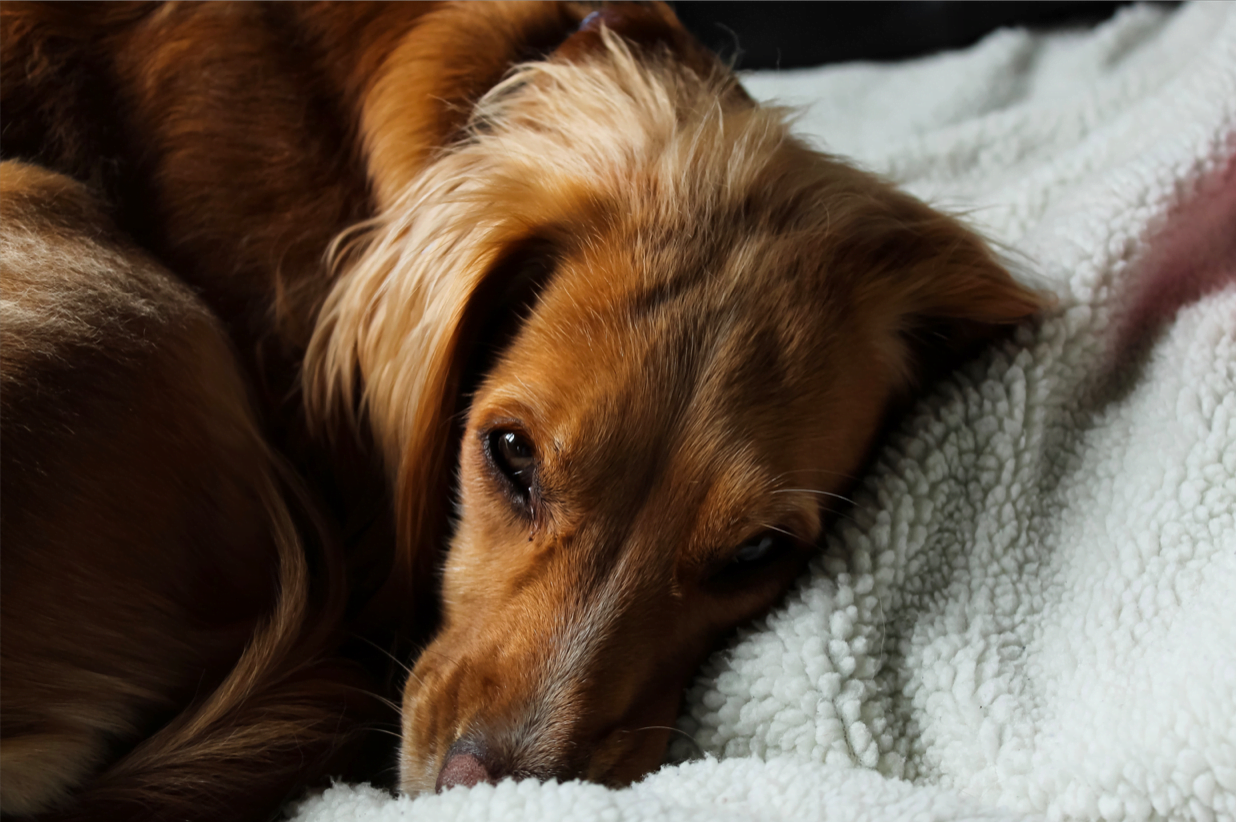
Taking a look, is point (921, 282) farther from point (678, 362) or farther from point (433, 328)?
point (433, 328)

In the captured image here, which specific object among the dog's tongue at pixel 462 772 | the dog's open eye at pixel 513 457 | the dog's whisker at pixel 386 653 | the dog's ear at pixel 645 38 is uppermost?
the dog's ear at pixel 645 38

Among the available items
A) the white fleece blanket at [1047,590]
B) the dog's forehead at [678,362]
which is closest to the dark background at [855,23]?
the white fleece blanket at [1047,590]

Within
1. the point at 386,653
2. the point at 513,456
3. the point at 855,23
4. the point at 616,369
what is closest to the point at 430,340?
the point at 513,456

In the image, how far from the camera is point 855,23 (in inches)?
98.7

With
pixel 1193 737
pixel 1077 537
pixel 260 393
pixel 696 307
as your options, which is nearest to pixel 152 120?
pixel 260 393

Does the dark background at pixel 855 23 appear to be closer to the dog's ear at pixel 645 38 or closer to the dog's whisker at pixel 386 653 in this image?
the dog's ear at pixel 645 38

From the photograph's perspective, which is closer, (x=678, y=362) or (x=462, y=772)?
(x=462, y=772)

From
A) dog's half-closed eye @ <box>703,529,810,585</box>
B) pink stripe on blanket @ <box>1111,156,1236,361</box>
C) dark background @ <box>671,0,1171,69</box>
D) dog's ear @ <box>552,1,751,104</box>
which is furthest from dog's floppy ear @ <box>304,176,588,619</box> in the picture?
dark background @ <box>671,0,1171,69</box>

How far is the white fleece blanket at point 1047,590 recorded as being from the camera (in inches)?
39.8

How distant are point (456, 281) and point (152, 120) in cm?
61

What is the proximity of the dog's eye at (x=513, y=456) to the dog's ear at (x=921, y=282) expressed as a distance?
50 centimetres

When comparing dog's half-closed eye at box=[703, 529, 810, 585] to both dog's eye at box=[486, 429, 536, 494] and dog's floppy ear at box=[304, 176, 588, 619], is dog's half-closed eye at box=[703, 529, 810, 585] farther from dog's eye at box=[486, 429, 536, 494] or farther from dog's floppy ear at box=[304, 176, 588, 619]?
dog's floppy ear at box=[304, 176, 588, 619]

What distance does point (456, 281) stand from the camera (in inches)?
56.9

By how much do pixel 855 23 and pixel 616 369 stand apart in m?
1.70
